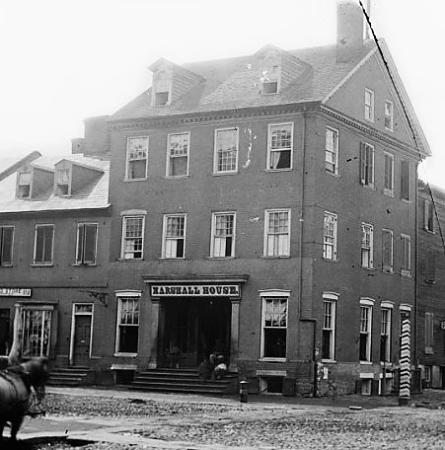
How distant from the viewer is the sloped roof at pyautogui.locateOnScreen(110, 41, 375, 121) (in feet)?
113

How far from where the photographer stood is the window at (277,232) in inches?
1326

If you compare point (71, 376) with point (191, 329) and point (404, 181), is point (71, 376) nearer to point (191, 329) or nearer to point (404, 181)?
point (191, 329)

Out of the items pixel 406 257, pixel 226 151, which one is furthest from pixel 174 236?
pixel 406 257

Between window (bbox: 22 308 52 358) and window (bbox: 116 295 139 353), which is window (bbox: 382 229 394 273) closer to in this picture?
window (bbox: 116 295 139 353)

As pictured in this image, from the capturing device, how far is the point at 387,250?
127ft

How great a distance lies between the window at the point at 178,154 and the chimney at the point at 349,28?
6949mm

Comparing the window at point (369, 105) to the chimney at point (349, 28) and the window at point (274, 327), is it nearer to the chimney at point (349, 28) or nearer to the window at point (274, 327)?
the chimney at point (349, 28)

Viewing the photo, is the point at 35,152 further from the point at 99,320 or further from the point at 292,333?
the point at 292,333

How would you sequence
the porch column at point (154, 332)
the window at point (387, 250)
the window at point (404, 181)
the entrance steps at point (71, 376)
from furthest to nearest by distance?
the window at point (404, 181), the window at point (387, 250), the entrance steps at point (71, 376), the porch column at point (154, 332)

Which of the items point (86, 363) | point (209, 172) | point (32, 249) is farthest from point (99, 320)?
point (209, 172)

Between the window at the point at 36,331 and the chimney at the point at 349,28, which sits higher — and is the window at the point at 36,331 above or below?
below

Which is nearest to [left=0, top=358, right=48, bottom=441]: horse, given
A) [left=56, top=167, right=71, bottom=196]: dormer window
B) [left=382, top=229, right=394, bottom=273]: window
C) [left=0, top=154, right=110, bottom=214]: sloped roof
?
[left=0, top=154, right=110, bottom=214]: sloped roof

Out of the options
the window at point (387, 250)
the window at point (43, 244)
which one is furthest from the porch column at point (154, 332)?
the window at point (387, 250)

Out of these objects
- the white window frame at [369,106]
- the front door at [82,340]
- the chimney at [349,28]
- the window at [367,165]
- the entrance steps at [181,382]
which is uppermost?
the chimney at [349,28]
